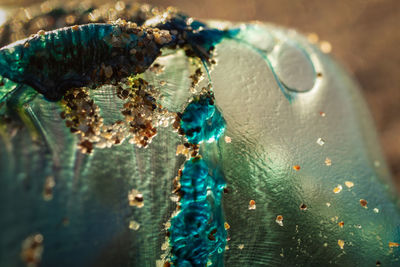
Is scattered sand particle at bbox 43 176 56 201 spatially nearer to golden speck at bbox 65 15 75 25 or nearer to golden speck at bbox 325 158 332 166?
golden speck at bbox 325 158 332 166

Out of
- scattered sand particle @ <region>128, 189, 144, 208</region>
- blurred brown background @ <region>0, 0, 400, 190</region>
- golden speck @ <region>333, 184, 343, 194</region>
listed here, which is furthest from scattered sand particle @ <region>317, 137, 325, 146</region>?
blurred brown background @ <region>0, 0, 400, 190</region>

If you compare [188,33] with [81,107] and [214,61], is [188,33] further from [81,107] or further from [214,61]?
[81,107]

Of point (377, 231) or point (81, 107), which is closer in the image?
point (81, 107)

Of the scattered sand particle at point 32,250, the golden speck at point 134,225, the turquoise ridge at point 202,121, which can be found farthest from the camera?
the turquoise ridge at point 202,121

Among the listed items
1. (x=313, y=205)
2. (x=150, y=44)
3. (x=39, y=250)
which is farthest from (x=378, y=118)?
(x=39, y=250)

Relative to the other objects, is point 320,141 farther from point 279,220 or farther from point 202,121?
point 202,121

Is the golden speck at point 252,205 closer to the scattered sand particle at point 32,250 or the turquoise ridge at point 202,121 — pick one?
the turquoise ridge at point 202,121

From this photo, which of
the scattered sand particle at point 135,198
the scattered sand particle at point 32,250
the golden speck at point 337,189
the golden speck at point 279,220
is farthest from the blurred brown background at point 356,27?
the scattered sand particle at point 32,250
